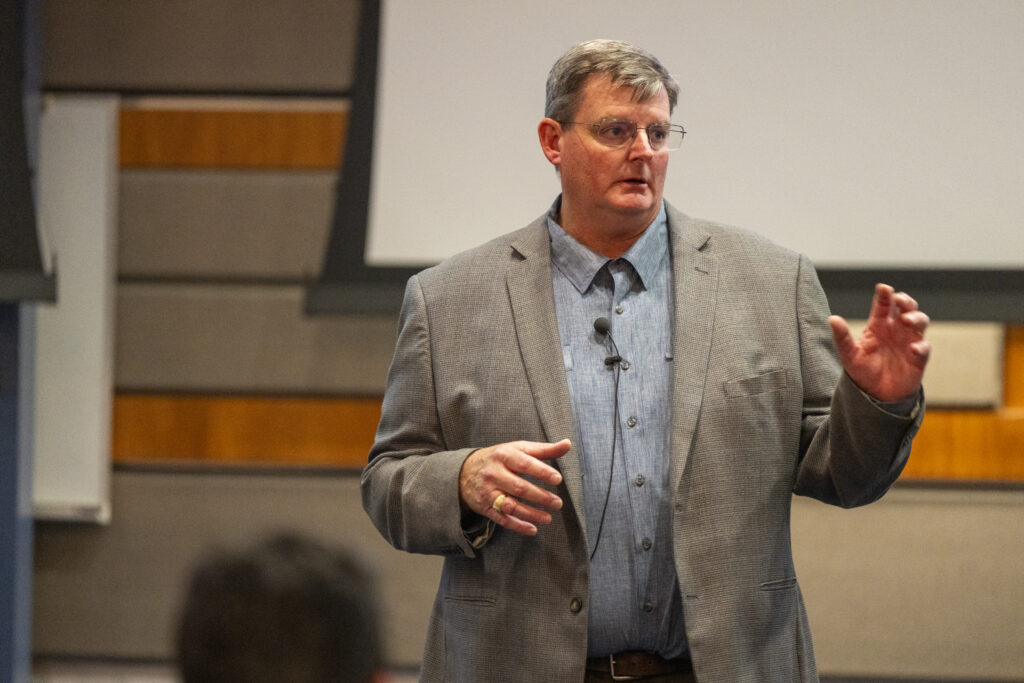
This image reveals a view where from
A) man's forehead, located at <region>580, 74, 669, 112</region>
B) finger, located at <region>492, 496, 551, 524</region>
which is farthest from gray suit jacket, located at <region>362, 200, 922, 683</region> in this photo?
man's forehead, located at <region>580, 74, 669, 112</region>

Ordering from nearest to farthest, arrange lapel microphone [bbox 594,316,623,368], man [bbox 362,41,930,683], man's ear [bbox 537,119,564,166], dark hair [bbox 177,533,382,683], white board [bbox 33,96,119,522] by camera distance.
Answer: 1. dark hair [bbox 177,533,382,683]
2. man [bbox 362,41,930,683]
3. lapel microphone [bbox 594,316,623,368]
4. man's ear [bbox 537,119,564,166]
5. white board [bbox 33,96,119,522]

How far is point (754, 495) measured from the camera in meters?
1.61

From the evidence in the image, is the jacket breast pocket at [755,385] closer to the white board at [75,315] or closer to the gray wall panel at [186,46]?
the gray wall panel at [186,46]

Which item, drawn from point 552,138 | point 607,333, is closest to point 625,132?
point 552,138

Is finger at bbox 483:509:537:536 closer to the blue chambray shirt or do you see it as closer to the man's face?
the blue chambray shirt

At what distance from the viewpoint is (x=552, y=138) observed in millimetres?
1850

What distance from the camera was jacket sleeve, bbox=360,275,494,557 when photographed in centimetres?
158

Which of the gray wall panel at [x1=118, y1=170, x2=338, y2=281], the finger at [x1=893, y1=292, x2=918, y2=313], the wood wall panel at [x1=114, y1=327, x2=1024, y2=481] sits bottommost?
the wood wall panel at [x1=114, y1=327, x2=1024, y2=481]

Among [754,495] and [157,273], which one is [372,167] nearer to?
[157,273]

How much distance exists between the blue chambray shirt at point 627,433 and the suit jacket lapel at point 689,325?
0.04 meters

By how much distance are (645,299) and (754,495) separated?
355 mm

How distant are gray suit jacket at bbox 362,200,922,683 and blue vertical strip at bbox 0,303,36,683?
6.64ft

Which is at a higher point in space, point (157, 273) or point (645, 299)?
point (645, 299)

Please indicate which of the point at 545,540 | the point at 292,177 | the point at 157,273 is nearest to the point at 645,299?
the point at 545,540
